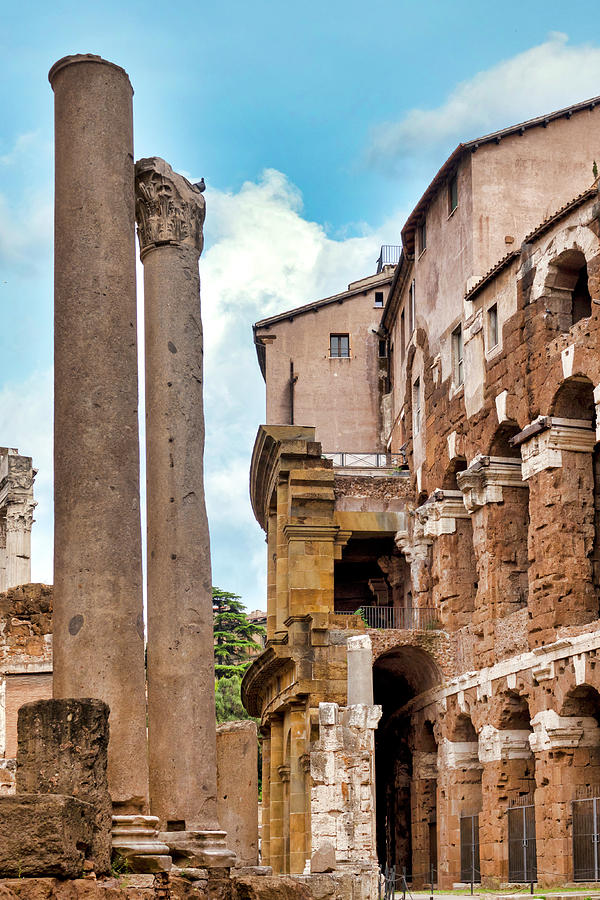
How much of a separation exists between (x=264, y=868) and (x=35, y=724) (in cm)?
485

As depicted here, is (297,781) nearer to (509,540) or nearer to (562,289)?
(509,540)

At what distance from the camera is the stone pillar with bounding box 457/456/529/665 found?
3150 cm

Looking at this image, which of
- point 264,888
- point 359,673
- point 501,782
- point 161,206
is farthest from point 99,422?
point 501,782

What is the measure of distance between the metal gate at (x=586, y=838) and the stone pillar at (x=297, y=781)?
298 inches

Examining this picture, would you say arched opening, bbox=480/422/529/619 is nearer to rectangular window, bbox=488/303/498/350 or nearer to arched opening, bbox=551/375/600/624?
rectangular window, bbox=488/303/498/350

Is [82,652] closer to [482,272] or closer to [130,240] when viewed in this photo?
[130,240]

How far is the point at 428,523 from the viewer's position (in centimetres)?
3619

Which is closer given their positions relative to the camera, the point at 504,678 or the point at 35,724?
the point at 35,724

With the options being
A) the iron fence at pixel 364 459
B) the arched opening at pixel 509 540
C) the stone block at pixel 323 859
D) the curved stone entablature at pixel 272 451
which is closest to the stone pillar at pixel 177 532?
the stone block at pixel 323 859

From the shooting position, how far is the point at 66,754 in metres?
9.43

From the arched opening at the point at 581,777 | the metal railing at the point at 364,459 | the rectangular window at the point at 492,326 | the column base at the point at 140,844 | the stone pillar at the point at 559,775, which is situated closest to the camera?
the column base at the point at 140,844

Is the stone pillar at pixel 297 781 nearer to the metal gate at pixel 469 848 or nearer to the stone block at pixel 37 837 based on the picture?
the metal gate at pixel 469 848

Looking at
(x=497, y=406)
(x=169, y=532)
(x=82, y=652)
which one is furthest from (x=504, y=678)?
(x=82, y=652)

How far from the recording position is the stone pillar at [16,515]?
3030 cm
